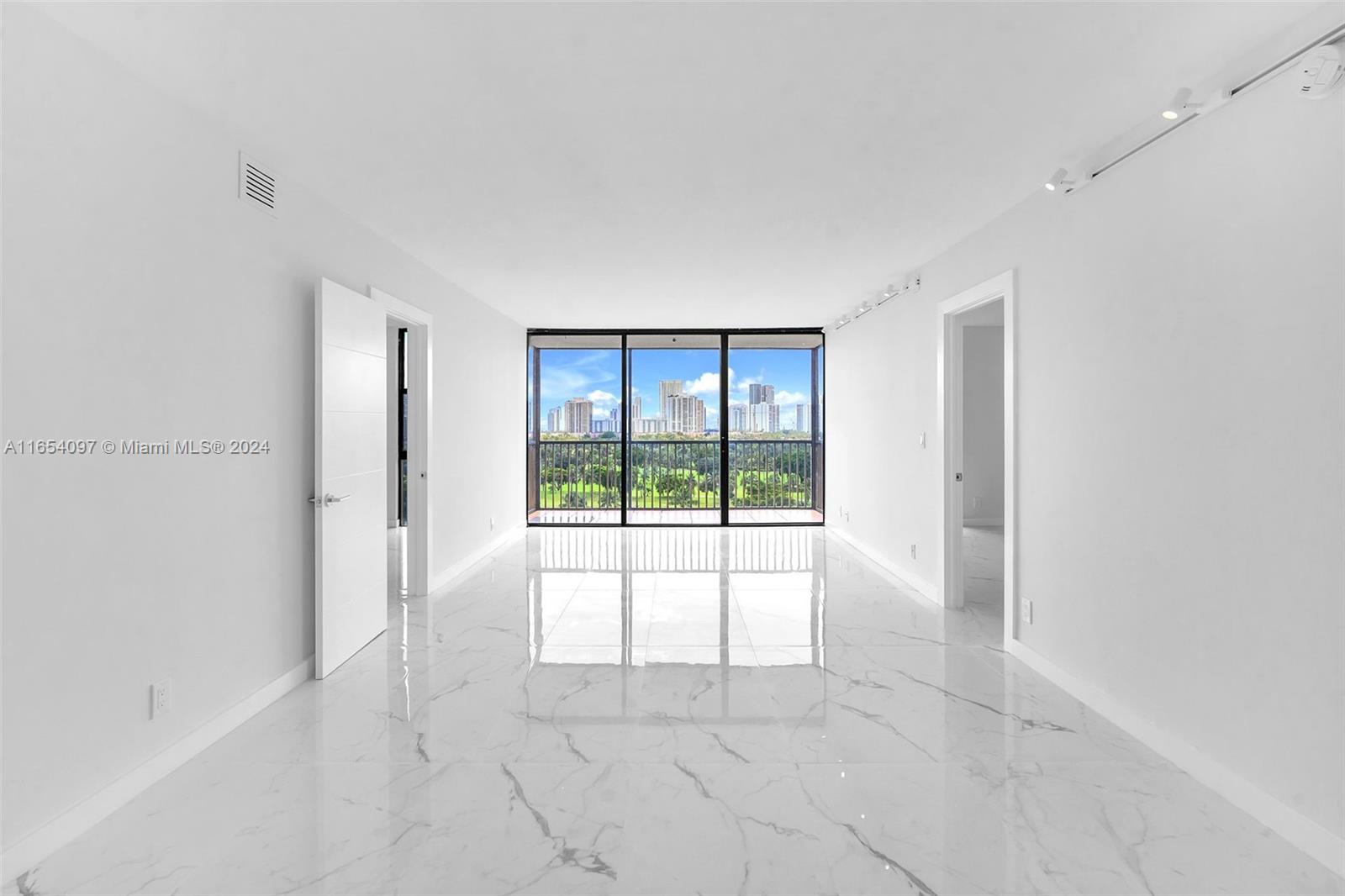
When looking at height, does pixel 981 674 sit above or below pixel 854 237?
below

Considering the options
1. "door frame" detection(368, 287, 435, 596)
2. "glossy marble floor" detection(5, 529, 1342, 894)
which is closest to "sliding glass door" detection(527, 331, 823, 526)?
"door frame" detection(368, 287, 435, 596)

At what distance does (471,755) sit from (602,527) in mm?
4976

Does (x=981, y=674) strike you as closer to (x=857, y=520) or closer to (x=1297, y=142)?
(x=1297, y=142)

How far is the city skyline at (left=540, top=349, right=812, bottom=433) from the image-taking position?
7.72m

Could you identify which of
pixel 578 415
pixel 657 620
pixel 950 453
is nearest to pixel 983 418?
pixel 950 453

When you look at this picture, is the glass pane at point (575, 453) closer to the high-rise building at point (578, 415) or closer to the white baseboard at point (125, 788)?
the high-rise building at point (578, 415)

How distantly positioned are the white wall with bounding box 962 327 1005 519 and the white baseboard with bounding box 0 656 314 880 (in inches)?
286

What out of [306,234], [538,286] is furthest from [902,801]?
[538,286]

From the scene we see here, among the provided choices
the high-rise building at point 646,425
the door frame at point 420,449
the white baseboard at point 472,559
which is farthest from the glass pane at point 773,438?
the door frame at point 420,449

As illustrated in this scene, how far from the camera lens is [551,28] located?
1783mm

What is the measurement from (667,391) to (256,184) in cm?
562

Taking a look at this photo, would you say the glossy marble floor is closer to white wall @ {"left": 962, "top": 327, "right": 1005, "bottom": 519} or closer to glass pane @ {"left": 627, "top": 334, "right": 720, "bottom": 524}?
glass pane @ {"left": 627, "top": 334, "right": 720, "bottom": 524}

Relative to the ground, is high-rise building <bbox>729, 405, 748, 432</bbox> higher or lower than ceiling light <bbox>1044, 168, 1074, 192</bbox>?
lower

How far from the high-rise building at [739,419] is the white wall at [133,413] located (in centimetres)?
529
